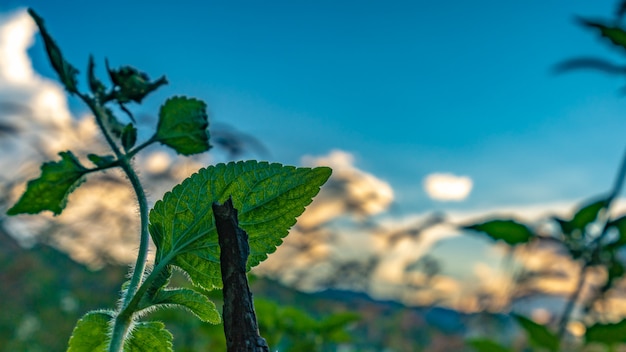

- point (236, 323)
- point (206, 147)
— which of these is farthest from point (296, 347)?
point (236, 323)

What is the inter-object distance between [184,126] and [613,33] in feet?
2.21

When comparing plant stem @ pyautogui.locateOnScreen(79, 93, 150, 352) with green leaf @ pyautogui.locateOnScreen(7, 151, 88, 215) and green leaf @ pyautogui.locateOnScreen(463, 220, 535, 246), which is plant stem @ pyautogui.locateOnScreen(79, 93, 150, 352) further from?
green leaf @ pyautogui.locateOnScreen(463, 220, 535, 246)

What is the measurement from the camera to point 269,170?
358 millimetres

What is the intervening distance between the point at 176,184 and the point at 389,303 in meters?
3.77

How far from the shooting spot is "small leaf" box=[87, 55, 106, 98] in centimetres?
42

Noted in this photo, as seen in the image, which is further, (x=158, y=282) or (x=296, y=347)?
(x=296, y=347)

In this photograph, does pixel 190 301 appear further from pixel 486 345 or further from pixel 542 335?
pixel 486 345

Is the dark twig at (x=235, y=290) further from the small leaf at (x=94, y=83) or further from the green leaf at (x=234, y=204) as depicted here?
the small leaf at (x=94, y=83)

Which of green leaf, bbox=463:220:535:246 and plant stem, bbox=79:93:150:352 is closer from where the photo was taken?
plant stem, bbox=79:93:150:352

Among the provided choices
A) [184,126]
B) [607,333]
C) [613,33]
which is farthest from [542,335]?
[184,126]

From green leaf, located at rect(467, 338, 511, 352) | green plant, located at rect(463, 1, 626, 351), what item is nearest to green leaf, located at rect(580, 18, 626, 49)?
green plant, located at rect(463, 1, 626, 351)

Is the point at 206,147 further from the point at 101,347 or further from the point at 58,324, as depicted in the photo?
the point at 58,324

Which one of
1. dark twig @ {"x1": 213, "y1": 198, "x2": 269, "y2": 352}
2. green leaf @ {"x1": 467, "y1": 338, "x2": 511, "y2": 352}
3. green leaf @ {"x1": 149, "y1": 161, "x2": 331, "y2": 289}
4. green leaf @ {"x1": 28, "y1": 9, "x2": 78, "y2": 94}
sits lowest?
dark twig @ {"x1": 213, "y1": 198, "x2": 269, "y2": 352}

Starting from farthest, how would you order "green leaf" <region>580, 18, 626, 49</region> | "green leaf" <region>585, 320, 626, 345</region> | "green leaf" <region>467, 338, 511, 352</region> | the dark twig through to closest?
"green leaf" <region>467, 338, 511, 352</region>, "green leaf" <region>585, 320, 626, 345</region>, "green leaf" <region>580, 18, 626, 49</region>, the dark twig
